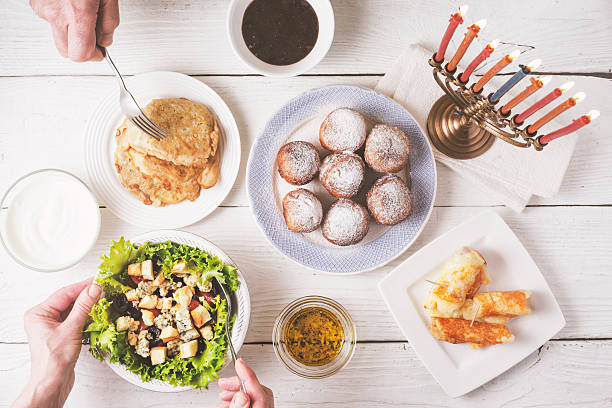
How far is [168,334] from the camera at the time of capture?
1.60 meters

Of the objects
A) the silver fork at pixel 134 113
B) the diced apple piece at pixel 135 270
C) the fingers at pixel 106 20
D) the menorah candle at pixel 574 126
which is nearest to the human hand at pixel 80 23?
the fingers at pixel 106 20

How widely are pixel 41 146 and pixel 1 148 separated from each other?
0.16 meters

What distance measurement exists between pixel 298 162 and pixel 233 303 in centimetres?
57

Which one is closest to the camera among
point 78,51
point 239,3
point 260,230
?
point 78,51

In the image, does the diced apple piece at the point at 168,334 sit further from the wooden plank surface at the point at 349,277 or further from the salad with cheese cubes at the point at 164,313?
the wooden plank surface at the point at 349,277

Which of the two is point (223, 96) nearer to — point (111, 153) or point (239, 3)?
point (239, 3)

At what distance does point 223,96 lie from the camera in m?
1.82

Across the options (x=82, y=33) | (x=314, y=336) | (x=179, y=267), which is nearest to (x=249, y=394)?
(x=314, y=336)

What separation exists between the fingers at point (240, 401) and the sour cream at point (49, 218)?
2.57ft

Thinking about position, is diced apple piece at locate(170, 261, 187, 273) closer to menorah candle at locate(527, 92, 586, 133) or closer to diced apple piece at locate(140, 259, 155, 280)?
diced apple piece at locate(140, 259, 155, 280)

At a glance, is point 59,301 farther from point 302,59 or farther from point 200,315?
point 302,59

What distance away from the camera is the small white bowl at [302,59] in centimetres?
166

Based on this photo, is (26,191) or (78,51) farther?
(26,191)

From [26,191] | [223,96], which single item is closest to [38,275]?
[26,191]
